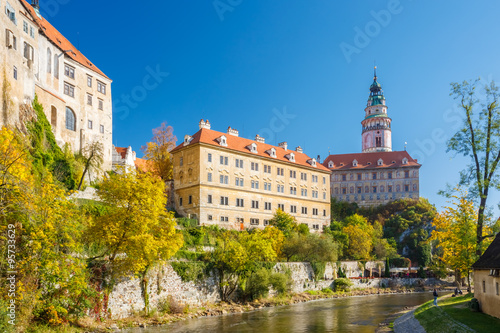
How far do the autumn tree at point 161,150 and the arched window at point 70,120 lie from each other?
57.3 feet

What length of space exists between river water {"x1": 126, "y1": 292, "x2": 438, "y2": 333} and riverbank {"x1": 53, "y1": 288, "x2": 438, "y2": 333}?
2.84ft

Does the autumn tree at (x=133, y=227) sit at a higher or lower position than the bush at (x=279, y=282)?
higher

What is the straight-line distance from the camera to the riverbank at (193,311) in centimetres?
2584

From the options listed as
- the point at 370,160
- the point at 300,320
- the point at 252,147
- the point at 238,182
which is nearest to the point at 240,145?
the point at 252,147

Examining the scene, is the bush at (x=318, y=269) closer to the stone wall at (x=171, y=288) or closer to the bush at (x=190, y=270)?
the stone wall at (x=171, y=288)

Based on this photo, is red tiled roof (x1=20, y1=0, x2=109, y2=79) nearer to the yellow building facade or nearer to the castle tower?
the yellow building facade

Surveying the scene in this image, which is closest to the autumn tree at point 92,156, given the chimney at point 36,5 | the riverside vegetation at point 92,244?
the riverside vegetation at point 92,244

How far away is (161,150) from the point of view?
2515 inches

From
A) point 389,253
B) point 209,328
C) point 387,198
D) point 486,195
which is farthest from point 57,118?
point 387,198

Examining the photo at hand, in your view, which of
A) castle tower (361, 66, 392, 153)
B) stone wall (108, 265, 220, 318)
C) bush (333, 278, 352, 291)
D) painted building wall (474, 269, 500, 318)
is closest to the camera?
painted building wall (474, 269, 500, 318)

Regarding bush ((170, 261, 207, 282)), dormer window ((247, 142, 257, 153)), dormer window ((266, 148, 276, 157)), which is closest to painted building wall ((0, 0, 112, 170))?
bush ((170, 261, 207, 282))

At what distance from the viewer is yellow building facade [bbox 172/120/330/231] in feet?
171

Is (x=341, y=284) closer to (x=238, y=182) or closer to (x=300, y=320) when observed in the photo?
(x=238, y=182)

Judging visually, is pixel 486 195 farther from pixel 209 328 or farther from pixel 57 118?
pixel 57 118
